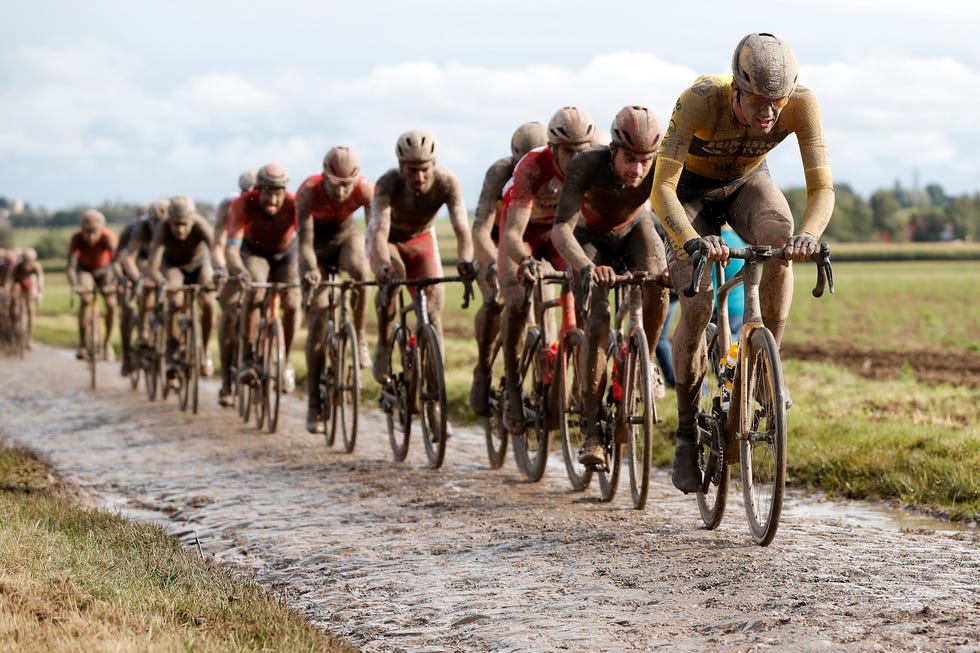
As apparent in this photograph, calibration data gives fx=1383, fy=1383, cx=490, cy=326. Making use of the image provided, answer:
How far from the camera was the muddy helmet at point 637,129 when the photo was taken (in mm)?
8117

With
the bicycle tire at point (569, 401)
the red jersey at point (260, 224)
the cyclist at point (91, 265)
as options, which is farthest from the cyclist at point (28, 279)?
the bicycle tire at point (569, 401)

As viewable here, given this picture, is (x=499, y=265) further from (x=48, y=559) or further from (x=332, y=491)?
(x=48, y=559)

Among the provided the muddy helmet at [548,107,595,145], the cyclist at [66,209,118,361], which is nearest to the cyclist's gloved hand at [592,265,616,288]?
the muddy helmet at [548,107,595,145]

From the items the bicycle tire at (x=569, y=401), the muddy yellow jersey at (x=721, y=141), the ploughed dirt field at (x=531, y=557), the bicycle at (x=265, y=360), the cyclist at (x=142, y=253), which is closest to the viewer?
the ploughed dirt field at (x=531, y=557)

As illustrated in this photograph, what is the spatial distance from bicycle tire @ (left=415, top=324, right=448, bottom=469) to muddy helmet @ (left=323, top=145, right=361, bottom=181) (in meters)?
2.22

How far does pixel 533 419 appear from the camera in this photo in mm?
9711

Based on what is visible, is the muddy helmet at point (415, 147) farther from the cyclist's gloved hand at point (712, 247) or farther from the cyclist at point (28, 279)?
the cyclist at point (28, 279)

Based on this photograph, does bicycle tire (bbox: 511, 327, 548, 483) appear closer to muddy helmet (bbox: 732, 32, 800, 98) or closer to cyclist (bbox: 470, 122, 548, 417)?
cyclist (bbox: 470, 122, 548, 417)

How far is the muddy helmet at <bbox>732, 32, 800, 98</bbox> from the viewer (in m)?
6.60

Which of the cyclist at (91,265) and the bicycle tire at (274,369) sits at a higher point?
the cyclist at (91,265)

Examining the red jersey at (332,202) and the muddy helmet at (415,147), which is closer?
the muddy helmet at (415,147)

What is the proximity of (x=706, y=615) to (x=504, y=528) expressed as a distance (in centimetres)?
247

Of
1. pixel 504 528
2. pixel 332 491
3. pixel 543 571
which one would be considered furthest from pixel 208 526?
pixel 543 571

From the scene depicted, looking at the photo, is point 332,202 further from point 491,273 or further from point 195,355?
point 195,355
